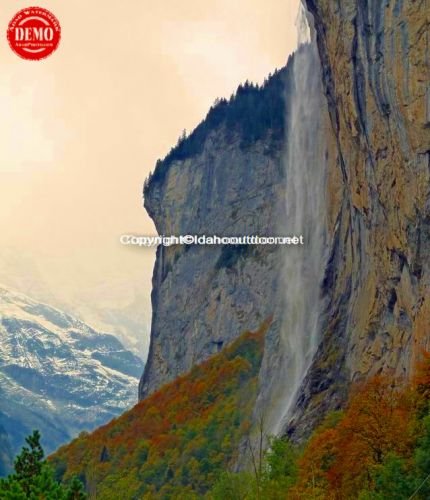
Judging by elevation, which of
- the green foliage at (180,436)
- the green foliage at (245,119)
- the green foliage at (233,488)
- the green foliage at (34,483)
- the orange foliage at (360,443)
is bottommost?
the green foliage at (180,436)

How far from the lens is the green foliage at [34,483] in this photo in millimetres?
43688

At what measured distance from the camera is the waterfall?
77000 mm

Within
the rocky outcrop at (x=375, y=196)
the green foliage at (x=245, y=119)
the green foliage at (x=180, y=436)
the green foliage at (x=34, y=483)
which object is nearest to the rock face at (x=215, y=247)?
the green foliage at (x=245, y=119)

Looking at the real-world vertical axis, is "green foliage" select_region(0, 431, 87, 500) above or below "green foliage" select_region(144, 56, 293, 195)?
below

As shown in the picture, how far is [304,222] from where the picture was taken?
3533 inches

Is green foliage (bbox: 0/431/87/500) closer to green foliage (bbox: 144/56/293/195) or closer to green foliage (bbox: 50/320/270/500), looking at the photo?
green foliage (bbox: 50/320/270/500)

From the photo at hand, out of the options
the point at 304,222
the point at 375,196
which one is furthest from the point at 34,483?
the point at 304,222

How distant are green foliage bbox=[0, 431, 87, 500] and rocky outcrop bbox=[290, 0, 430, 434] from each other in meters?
16.1

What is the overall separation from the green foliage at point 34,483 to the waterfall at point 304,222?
25440 millimetres

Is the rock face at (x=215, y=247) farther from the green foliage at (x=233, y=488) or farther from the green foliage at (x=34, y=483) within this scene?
the green foliage at (x=34, y=483)

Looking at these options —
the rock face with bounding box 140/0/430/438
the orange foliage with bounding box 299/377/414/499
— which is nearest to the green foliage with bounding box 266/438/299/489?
the orange foliage with bounding box 299/377/414/499

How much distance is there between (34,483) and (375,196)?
71.3 ft

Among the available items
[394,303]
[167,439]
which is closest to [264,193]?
[167,439]

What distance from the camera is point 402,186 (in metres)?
50.2
